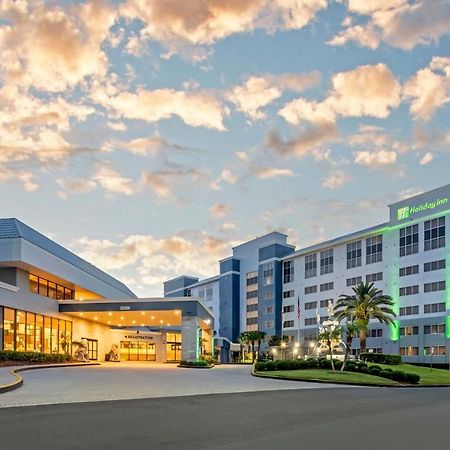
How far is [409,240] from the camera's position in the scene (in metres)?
87.5

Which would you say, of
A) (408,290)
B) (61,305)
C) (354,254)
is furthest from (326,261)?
(61,305)

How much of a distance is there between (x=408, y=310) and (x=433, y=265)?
729 centimetres

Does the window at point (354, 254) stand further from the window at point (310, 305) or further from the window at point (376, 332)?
the window at point (376, 332)

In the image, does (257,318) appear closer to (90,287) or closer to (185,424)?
(90,287)

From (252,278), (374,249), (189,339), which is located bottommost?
(189,339)

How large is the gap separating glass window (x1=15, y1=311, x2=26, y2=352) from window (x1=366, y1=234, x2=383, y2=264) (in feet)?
191

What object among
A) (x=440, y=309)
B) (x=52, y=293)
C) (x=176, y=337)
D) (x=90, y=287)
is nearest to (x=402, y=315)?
(x=440, y=309)

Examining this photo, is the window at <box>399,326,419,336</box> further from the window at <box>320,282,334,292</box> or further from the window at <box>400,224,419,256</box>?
the window at <box>320,282,334,292</box>

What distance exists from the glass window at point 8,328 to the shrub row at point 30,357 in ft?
9.50

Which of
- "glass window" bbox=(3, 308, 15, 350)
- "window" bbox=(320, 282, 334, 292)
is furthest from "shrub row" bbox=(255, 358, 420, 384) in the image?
"window" bbox=(320, 282, 334, 292)

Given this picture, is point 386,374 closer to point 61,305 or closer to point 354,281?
point 61,305

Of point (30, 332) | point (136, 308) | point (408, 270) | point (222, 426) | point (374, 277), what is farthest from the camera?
point (374, 277)

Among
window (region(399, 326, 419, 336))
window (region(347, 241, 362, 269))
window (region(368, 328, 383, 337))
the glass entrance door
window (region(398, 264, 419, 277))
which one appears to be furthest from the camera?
window (region(347, 241, 362, 269))

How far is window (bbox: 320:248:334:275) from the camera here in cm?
10344
